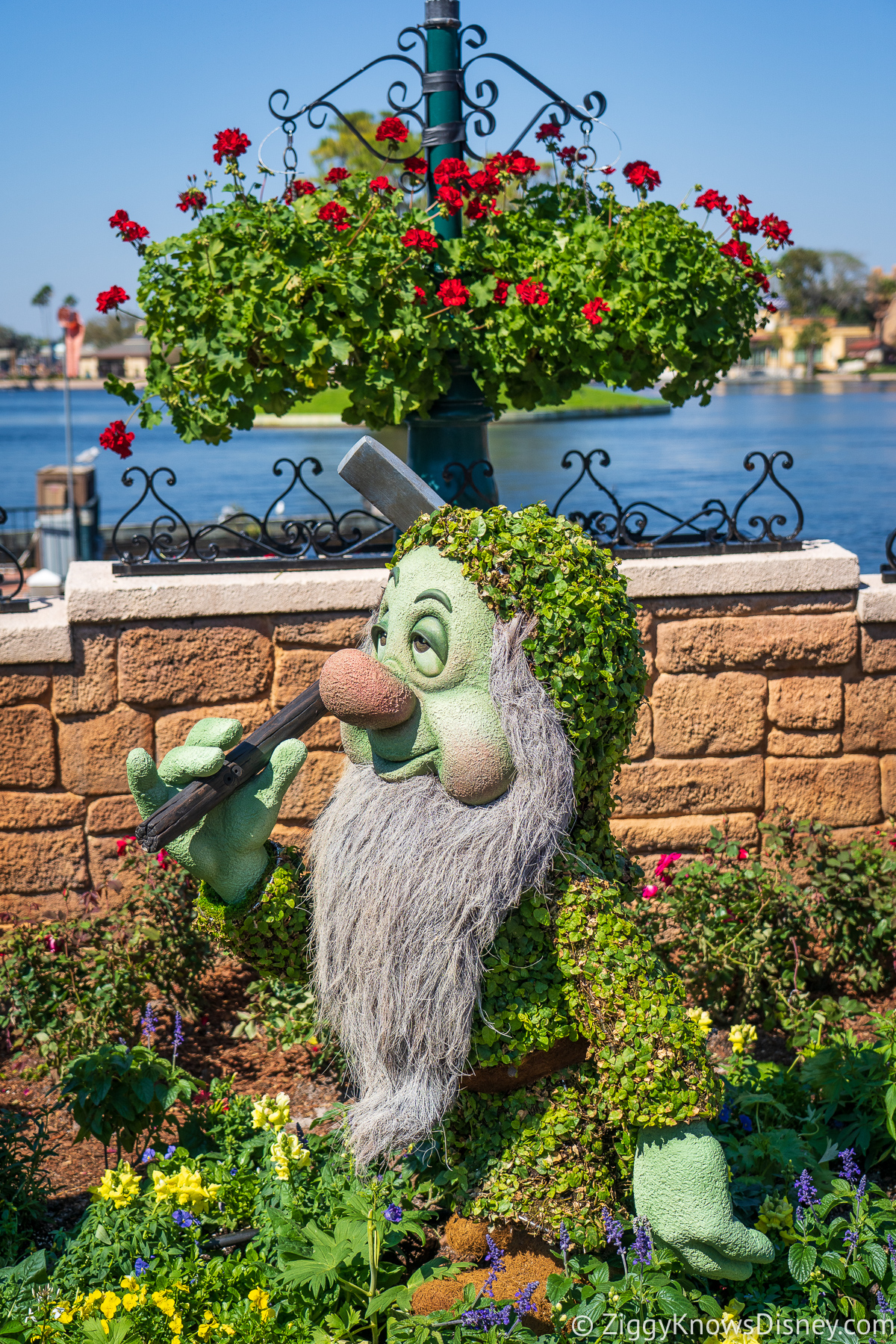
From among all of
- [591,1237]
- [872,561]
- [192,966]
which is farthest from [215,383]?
[872,561]

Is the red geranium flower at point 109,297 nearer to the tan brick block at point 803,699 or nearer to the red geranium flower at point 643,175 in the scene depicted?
the red geranium flower at point 643,175

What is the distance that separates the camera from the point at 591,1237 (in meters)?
2.07

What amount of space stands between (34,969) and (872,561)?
25.5 ft

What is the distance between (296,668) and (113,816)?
0.82m

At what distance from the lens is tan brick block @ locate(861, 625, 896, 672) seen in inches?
152

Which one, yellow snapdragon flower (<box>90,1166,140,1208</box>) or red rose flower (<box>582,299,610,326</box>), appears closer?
yellow snapdragon flower (<box>90,1166,140,1208</box>)

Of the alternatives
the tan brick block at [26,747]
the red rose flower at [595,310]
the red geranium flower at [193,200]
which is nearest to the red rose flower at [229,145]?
the red geranium flower at [193,200]

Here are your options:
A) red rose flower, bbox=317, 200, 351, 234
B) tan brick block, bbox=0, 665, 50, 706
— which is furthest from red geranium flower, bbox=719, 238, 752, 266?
tan brick block, bbox=0, 665, 50, 706

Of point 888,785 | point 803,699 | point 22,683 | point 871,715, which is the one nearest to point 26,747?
point 22,683

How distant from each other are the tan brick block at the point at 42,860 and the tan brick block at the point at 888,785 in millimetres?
2958

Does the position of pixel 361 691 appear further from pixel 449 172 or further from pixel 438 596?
pixel 449 172

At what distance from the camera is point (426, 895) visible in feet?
6.40

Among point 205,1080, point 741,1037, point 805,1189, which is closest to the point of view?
point 805,1189

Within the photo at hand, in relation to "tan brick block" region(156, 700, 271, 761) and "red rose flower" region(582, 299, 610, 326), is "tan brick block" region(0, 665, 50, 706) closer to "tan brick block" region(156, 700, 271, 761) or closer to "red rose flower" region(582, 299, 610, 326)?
"tan brick block" region(156, 700, 271, 761)
